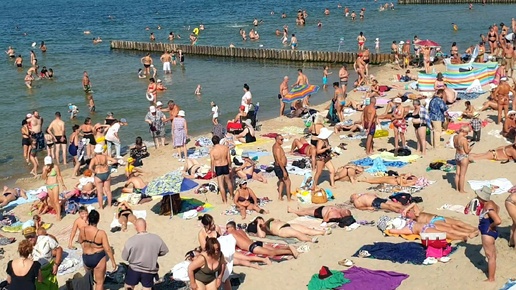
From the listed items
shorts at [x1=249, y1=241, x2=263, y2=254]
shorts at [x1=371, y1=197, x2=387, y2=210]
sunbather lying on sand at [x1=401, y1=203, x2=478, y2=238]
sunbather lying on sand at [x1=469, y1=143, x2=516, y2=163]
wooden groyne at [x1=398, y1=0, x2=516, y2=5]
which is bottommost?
shorts at [x1=249, y1=241, x2=263, y2=254]

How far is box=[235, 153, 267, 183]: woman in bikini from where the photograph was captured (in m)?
15.1

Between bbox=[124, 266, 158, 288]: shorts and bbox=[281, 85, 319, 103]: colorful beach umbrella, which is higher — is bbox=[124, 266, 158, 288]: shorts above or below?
below

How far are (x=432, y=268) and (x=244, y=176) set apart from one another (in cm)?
631

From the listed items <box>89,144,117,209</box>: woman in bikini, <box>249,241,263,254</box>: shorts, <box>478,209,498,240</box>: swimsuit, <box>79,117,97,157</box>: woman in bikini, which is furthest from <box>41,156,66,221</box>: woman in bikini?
<box>478,209,498,240</box>: swimsuit

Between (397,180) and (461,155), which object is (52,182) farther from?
(461,155)

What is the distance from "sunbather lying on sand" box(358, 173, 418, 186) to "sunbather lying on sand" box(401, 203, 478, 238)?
7.00 ft

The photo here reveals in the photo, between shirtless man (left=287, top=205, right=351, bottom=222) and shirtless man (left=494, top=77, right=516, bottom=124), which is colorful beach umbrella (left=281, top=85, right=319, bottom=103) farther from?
shirtless man (left=287, top=205, right=351, bottom=222)

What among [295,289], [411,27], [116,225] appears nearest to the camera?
[295,289]

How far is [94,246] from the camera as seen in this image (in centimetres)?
903

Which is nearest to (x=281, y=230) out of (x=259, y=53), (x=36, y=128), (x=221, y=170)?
(x=221, y=170)

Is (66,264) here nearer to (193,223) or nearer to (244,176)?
(193,223)

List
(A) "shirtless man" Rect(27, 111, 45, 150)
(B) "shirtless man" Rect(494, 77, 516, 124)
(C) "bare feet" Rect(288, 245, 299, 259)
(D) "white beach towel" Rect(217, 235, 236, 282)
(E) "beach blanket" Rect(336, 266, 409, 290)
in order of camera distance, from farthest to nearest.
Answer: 1. (A) "shirtless man" Rect(27, 111, 45, 150)
2. (B) "shirtless man" Rect(494, 77, 516, 124)
3. (C) "bare feet" Rect(288, 245, 299, 259)
4. (E) "beach blanket" Rect(336, 266, 409, 290)
5. (D) "white beach towel" Rect(217, 235, 236, 282)

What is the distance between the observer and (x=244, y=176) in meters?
15.1

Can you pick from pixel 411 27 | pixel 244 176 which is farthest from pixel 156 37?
pixel 244 176
